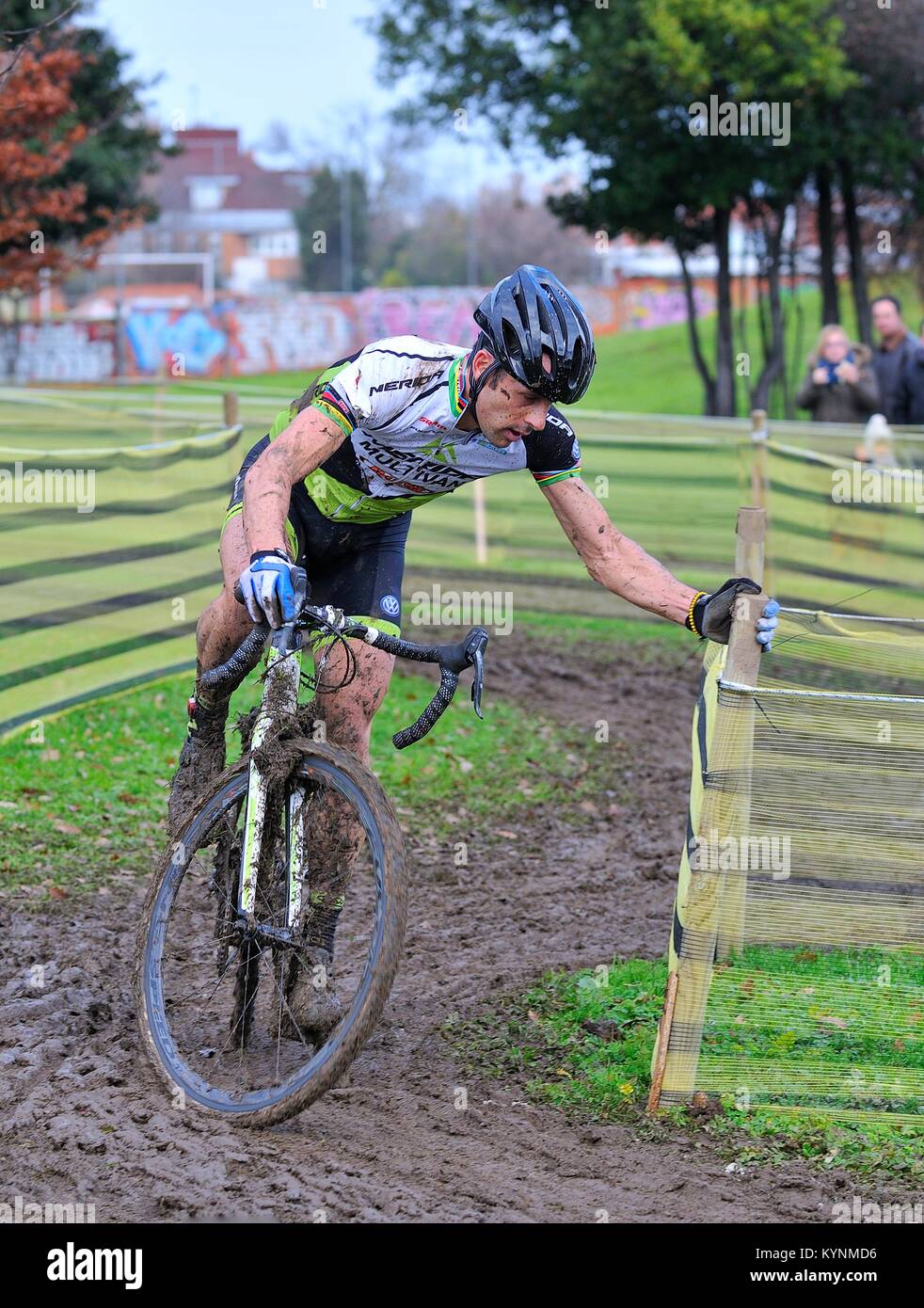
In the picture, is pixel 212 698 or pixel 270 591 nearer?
pixel 270 591

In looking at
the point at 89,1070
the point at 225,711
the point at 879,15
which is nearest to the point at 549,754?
the point at 225,711

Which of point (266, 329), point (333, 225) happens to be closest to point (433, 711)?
point (266, 329)

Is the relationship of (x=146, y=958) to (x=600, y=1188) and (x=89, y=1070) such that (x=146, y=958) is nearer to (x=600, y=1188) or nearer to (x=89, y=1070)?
(x=89, y=1070)

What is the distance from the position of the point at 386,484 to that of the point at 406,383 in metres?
0.41

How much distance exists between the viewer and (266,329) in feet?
161

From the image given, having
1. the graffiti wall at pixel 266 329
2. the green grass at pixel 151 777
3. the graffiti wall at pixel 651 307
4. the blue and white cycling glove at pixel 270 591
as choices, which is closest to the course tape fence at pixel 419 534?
the green grass at pixel 151 777

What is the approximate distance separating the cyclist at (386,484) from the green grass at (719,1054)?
0.70 m

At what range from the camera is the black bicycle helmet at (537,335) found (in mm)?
3789

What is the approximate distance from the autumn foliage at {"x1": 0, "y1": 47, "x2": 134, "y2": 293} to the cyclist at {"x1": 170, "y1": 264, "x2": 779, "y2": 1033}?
7589mm

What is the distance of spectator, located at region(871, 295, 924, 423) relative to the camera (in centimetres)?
1175

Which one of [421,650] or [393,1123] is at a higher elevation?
[421,650]

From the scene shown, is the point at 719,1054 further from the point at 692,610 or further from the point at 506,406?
the point at 506,406

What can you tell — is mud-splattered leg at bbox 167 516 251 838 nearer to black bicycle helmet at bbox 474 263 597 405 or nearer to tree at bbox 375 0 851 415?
black bicycle helmet at bbox 474 263 597 405

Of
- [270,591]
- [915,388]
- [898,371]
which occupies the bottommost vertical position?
[270,591]
